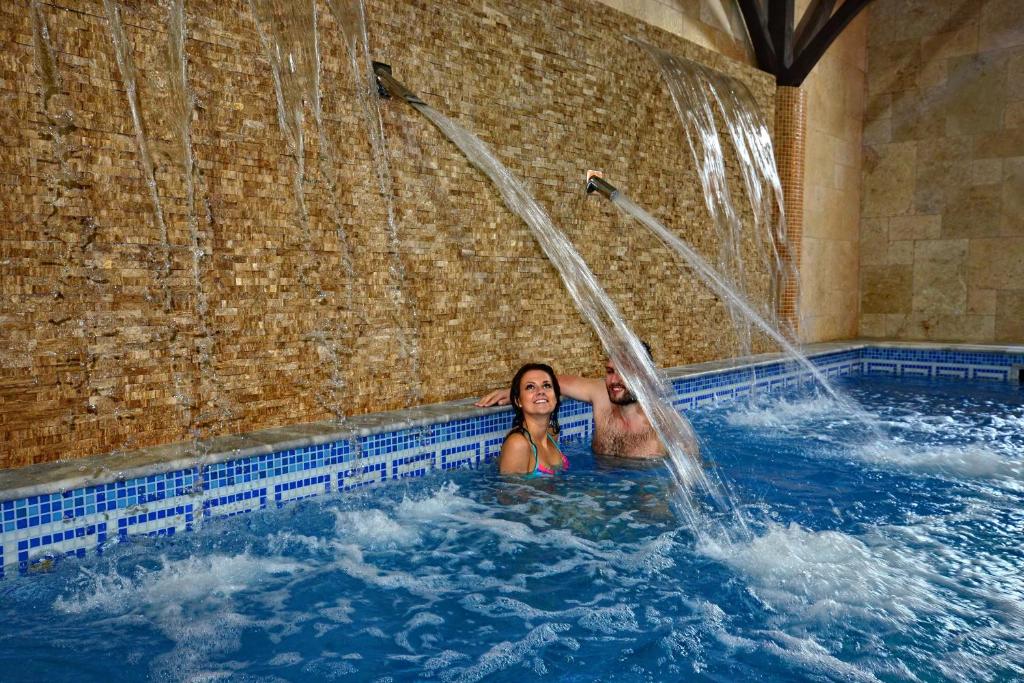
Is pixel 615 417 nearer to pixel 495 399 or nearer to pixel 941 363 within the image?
pixel 495 399

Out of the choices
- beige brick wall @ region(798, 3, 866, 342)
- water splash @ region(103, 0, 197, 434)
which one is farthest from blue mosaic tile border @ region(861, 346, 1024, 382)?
water splash @ region(103, 0, 197, 434)

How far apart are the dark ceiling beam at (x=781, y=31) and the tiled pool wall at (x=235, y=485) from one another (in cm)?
428

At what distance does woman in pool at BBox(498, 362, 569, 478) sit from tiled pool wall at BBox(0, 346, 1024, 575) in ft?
1.47

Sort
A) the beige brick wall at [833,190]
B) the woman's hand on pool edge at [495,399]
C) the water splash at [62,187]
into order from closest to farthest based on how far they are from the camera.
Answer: the water splash at [62,187] → the woman's hand on pool edge at [495,399] → the beige brick wall at [833,190]

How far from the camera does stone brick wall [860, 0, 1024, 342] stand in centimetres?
815

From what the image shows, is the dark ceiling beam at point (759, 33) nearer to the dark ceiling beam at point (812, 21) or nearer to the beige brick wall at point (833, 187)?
the beige brick wall at point (833, 187)

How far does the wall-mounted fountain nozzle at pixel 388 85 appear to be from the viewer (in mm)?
3949

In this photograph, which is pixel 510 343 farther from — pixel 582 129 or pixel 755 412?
pixel 755 412

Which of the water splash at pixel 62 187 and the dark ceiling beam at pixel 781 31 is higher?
the dark ceiling beam at pixel 781 31

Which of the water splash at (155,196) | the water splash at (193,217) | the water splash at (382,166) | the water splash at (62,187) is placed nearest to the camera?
the water splash at (62,187)

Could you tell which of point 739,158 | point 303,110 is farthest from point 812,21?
point 303,110

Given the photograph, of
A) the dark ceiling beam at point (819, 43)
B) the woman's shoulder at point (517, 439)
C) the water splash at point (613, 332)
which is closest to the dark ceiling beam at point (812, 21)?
the dark ceiling beam at point (819, 43)

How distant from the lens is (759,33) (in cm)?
717

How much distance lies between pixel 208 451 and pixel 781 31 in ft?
20.6
